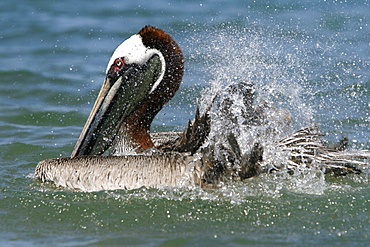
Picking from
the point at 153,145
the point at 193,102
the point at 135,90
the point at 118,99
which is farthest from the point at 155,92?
the point at 193,102

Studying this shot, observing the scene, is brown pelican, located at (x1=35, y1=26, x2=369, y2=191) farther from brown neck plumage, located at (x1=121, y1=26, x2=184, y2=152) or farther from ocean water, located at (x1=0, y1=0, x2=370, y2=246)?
ocean water, located at (x1=0, y1=0, x2=370, y2=246)

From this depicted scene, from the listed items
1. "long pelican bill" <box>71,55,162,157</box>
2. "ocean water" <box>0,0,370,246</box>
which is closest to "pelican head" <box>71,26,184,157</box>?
"long pelican bill" <box>71,55,162,157</box>

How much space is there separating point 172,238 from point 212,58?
438cm

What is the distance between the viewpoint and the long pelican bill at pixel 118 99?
468 centimetres

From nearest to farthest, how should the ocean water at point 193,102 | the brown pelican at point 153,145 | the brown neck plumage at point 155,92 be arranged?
Result: the ocean water at point 193,102 < the brown pelican at point 153,145 < the brown neck plumage at point 155,92

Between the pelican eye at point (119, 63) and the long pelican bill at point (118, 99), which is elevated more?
the pelican eye at point (119, 63)

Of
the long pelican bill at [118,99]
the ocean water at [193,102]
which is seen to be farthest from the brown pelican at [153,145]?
the ocean water at [193,102]

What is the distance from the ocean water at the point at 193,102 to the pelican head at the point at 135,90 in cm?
48

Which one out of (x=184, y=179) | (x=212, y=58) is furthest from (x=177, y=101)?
(x=184, y=179)

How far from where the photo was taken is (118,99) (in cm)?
470

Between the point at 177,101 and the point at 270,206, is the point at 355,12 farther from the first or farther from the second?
the point at 270,206

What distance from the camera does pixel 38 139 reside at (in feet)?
19.2

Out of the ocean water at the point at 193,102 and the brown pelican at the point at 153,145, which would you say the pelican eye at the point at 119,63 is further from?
the ocean water at the point at 193,102

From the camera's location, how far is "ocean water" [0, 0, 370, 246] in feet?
11.6
